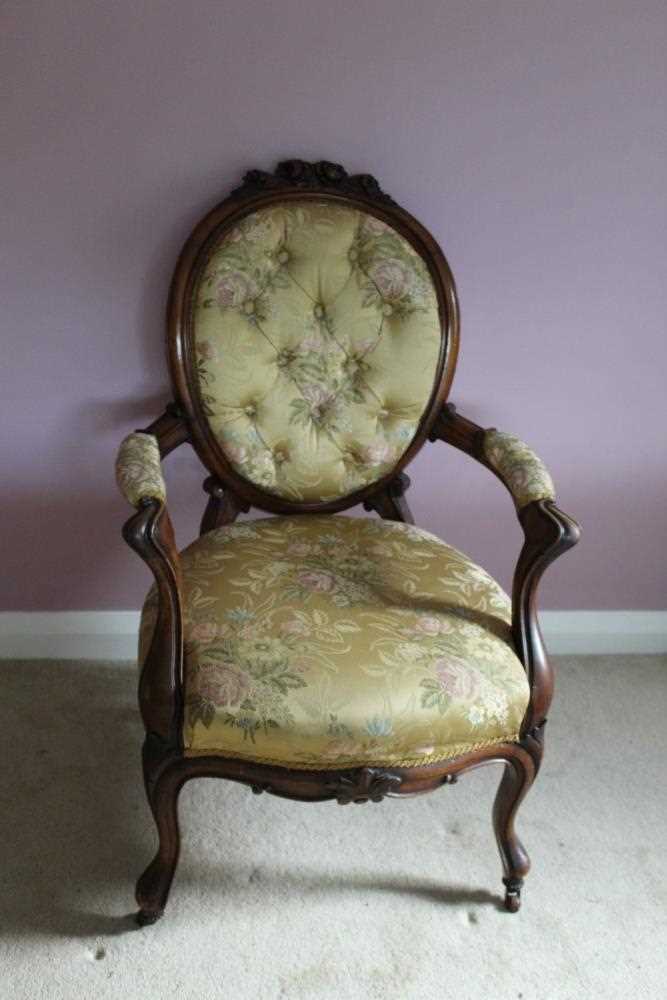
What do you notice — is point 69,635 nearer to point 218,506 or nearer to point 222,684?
point 218,506

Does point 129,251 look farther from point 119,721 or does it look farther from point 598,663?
point 598,663

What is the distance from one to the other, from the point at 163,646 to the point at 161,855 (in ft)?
1.04

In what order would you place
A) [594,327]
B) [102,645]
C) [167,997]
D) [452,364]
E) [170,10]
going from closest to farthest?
[167,997], [170,10], [452,364], [594,327], [102,645]

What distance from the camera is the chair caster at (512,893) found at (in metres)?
1.37

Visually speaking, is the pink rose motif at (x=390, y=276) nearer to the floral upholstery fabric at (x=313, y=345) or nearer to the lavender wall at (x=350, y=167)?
the floral upholstery fabric at (x=313, y=345)

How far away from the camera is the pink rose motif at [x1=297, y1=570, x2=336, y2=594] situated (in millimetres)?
1296

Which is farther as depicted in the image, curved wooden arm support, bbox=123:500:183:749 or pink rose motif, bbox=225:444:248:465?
pink rose motif, bbox=225:444:248:465

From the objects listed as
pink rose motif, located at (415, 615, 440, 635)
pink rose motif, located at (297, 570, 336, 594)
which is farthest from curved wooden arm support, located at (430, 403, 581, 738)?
pink rose motif, located at (297, 570, 336, 594)

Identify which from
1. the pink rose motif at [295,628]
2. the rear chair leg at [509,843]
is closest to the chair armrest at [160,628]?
the pink rose motif at [295,628]

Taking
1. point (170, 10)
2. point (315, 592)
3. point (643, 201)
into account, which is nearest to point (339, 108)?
point (170, 10)

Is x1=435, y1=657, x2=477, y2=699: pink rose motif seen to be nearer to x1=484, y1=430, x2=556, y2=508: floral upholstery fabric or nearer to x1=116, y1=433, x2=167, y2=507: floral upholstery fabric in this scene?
x1=484, y1=430, x2=556, y2=508: floral upholstery fabric

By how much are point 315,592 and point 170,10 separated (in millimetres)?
871

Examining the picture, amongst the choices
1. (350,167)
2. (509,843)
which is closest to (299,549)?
(509,843)

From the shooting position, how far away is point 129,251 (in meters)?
1.56
